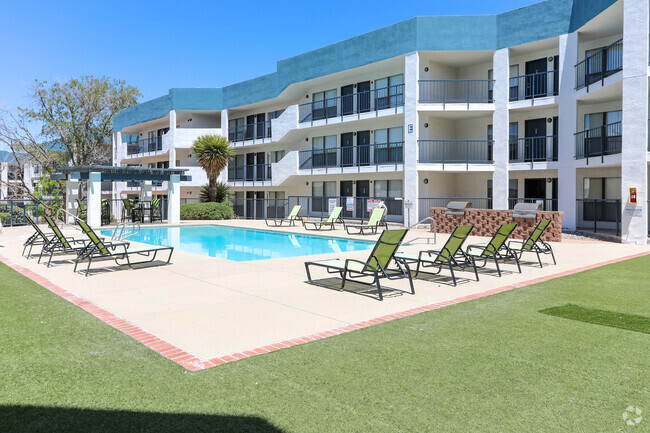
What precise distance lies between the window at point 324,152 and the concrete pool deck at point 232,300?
20.7 m

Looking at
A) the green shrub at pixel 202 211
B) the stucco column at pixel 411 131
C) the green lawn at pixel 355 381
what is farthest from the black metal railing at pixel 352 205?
the green lawn at pixel 355 381

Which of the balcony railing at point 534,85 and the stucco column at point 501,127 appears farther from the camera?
the stucco column at point 501,127

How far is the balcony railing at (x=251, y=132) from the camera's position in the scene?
3766cm

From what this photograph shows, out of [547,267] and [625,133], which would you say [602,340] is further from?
[625,133]

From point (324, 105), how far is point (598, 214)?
17.5 meters

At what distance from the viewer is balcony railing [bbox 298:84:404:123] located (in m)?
29.6

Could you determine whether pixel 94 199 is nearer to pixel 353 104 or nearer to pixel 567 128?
pixel 353 104

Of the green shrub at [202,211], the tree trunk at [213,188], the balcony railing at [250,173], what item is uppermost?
the balcony railing at [250,173]

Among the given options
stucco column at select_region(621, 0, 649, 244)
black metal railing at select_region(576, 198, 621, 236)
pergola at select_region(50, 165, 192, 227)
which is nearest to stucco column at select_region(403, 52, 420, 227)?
black metal railing at select_region(576, 198, 621, 236)

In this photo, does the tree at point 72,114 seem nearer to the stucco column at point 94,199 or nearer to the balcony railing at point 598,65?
the stucco column at point 94,199

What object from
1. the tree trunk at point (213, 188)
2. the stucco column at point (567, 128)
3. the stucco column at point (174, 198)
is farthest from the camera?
the tree trunk at point (213, 188)

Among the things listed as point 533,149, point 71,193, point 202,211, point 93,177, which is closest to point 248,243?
point 93,177

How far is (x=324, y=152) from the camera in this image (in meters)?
33.8

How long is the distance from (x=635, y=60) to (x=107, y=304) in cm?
1989
